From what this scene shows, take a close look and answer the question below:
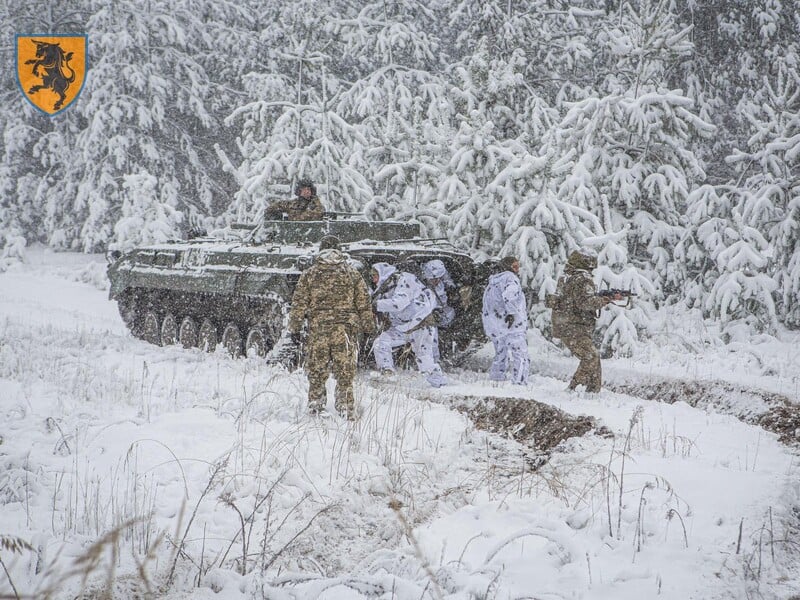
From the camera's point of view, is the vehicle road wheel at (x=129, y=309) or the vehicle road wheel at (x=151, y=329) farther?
the vehicle road wheel at (x=129, y=309)

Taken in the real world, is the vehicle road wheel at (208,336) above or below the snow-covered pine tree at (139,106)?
below

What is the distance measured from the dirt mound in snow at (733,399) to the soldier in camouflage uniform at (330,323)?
3.89 metres

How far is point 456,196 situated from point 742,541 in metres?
9.26

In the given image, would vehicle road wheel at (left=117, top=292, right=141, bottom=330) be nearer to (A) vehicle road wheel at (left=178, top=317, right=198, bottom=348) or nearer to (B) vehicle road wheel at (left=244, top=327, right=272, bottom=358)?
(A) vehicle road wheel at (left=178, top=317, right=198, bottom=348)

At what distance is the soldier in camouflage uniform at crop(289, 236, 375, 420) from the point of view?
6.55m

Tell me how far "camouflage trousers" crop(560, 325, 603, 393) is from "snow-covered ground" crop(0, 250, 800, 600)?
0.36 meters

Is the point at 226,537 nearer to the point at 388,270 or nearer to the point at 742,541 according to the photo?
the point at 742,541

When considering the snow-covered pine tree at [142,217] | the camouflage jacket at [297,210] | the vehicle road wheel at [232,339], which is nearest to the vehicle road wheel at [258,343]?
the vehicle road wheel at [232,339]

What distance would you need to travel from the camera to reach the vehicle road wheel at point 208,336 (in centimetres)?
1127

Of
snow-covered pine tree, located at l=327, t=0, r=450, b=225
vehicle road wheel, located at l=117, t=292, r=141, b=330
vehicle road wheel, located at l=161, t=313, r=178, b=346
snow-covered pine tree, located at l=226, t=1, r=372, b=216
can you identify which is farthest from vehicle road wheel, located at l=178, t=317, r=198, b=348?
snow-covered pine tree, located at l=327, t=0, r=450, b=225

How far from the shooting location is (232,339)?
427 inches

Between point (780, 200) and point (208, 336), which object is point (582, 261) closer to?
point (208, 336)

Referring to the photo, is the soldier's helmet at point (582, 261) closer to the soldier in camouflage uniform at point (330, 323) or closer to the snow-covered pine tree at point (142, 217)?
the soldier in camouflage uniform at point (330, 323)

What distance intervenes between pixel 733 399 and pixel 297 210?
24.5 feet
